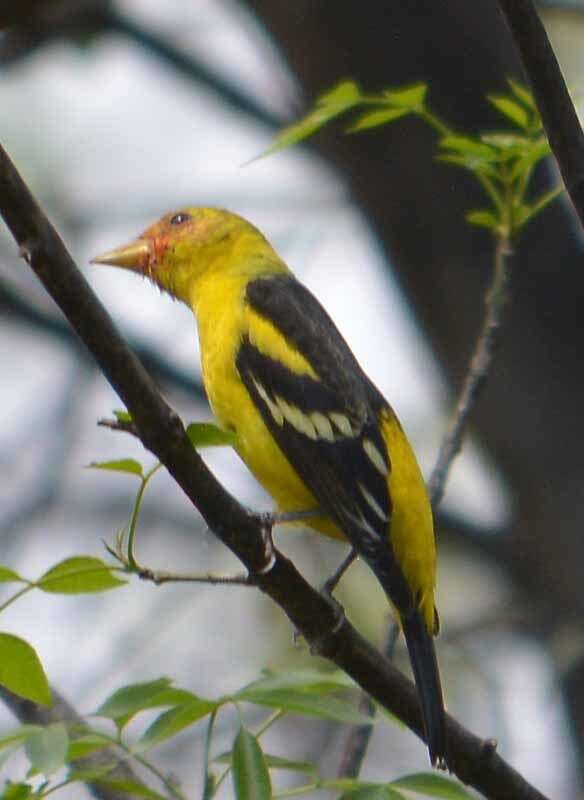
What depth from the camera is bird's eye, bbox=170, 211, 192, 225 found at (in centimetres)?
464

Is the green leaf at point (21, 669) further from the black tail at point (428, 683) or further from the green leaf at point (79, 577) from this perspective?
the black tail at point (428, 683)

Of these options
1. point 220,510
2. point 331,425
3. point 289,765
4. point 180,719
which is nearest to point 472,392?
point 331,425

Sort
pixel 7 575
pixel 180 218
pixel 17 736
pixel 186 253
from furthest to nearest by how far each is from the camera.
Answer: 1. pixel 180 218
2. pixel 186 253
3. pixel 17 736
4. pixel 7 575

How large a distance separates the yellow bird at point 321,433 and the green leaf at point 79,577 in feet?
2.64

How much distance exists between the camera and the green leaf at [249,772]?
234 centimetres

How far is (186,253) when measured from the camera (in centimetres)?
448

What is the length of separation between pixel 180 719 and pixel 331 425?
1221 millimetres

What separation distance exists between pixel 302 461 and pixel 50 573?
1142 mm

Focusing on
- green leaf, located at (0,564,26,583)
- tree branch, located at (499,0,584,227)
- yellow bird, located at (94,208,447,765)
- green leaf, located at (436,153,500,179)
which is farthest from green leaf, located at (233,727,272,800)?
green leaf, located at (436,153,500,179)

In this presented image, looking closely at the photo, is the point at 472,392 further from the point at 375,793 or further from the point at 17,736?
the point at 17,736

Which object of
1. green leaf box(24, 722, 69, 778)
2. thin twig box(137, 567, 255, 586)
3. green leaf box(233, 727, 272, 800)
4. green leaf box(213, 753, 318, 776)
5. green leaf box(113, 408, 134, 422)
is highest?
green leaf box(113, 408, 134, 422)

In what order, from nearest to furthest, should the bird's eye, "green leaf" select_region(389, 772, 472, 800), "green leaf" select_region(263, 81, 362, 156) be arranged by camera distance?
"green leaf" select_region(389, 772, 472, 800) < "green leaf" select_region(263, 81, 362, 156) < the bird's eye

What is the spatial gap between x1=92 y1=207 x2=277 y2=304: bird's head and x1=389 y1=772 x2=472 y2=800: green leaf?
207cm

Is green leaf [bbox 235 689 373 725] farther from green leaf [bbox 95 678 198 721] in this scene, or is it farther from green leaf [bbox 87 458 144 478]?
green leaf [bbox 87 458 144 478]
